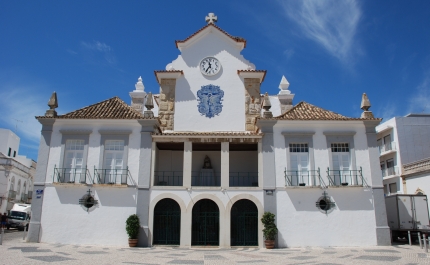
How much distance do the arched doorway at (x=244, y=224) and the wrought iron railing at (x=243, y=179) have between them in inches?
93.9

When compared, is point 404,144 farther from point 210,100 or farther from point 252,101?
point 210,100

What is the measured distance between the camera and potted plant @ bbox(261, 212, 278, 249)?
17766 millimetres

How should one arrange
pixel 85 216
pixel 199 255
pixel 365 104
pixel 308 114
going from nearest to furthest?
pixel 199 255 < pixel 85 216 < pixel 365 104 < pixel 308 114

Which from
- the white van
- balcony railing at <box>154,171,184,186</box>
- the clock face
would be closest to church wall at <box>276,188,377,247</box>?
balcony railing at <box>154,171,184,186</box>

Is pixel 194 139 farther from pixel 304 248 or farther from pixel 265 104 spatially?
pixel 304 248

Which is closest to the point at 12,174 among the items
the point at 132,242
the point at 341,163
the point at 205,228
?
the point at 132,242

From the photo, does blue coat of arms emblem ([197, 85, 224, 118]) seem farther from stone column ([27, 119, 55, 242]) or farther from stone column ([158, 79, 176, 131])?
stone column ([27, 119, 55, 242])

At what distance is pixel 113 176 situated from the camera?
19.2 meters

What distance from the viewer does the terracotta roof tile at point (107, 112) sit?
64.7 feet

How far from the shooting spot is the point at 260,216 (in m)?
18.5

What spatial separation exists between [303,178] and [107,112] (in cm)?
Result: 1161

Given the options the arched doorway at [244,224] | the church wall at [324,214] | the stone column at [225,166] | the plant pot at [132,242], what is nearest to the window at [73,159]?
the plant pot at [132,242]

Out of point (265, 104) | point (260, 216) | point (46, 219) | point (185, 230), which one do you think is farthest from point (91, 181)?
point (265, 104)

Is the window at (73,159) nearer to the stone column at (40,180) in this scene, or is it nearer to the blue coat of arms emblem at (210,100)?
the stone column at (40,180)
